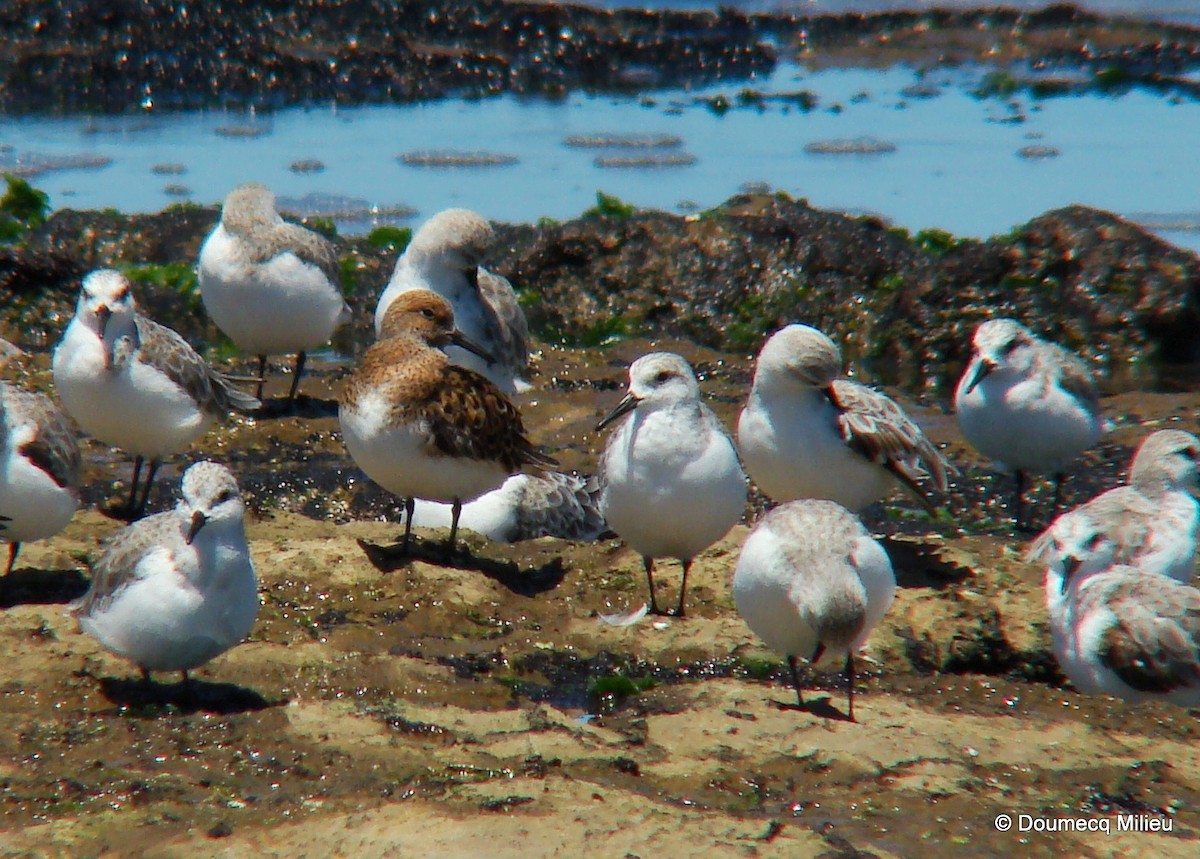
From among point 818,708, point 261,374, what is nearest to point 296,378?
point 261,374

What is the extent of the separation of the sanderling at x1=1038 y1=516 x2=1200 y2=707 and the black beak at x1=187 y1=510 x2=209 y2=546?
3.70m

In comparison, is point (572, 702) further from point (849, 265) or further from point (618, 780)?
point (849, 265)

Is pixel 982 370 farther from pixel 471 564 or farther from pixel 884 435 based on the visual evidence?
pixel 471 564

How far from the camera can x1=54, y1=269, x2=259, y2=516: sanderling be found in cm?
758

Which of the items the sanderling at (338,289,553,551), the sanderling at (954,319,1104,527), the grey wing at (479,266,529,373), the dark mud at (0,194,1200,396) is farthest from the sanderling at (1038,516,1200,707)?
Result: the dark mud at (0,194,1200,396)

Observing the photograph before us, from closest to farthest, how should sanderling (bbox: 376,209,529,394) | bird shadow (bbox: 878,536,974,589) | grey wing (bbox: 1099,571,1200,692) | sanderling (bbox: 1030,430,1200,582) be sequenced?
1. grey wing (bbox: 1099,571,1200,692)
2. sanderling (bbox: 1030,430,1200,582)
3. bird shadow (bbox: 878,536,974,589)
4. sanderling (bbox: 376,209,529,394)

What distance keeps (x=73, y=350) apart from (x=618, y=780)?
Result: 13.9 feet

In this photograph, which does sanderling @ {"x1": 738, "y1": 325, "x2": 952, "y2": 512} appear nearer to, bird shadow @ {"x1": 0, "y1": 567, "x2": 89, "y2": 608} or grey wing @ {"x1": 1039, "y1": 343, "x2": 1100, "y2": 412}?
grey wing @ {"x1": 1039, "y1": 343, "x2": 1100, "y2": 412}

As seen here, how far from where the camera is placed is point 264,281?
991cm

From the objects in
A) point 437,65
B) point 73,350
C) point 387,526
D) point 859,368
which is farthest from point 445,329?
point 437,65

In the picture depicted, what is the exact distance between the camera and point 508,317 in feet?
34.3

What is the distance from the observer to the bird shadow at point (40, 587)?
6.49 meters

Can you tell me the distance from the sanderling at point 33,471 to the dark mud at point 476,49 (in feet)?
49.7

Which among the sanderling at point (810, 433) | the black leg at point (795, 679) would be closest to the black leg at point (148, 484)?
Result: the sanderling at point (810, 433)
